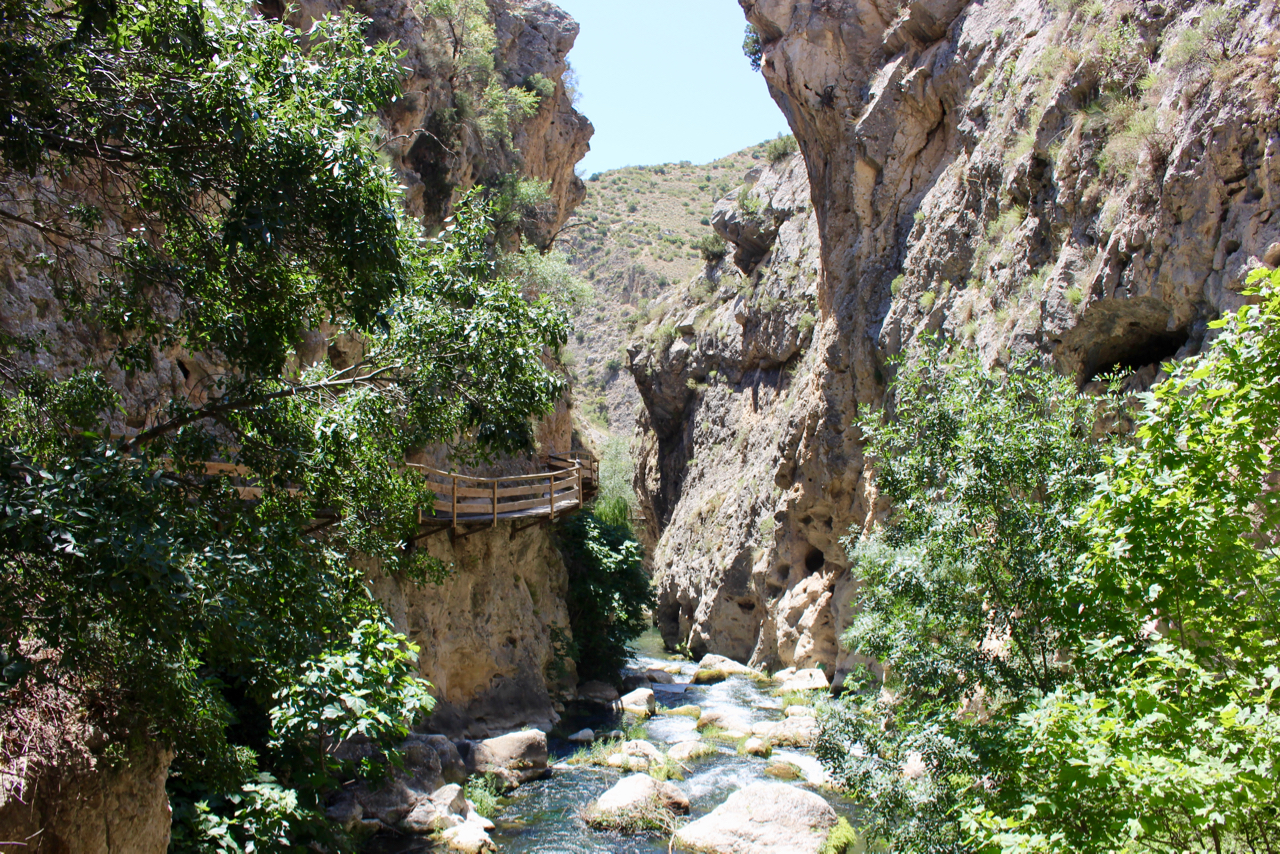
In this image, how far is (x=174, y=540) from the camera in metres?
4.05

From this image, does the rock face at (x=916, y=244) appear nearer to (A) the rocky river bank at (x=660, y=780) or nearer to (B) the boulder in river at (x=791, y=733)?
(B) the boulder in river at (x=791, y=733)

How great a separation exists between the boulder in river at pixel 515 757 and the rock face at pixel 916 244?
8686 mm

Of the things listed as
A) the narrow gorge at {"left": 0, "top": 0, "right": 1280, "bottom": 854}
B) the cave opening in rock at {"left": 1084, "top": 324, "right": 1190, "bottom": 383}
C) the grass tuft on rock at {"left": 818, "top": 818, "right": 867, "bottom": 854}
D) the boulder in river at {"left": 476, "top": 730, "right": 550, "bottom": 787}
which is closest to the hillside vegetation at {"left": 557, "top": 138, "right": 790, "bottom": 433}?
the narrow gorge at {"left": 0, "top": 0, "right": 1280, "bottom": 854}

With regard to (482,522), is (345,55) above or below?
above

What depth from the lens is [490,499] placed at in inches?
699

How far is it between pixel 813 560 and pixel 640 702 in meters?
7.21

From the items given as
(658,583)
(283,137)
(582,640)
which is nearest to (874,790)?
(283,137)

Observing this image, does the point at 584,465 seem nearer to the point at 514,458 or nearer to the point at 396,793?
the point at 514,458

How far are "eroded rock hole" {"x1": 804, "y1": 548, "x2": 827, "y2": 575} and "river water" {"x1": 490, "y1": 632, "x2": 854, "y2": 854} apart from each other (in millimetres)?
4306

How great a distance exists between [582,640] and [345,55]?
55.3 feet

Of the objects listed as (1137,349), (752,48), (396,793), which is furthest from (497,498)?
(752,48)

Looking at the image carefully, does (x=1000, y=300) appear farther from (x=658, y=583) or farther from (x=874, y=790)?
(x=658, y=583)

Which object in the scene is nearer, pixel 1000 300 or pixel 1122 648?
pixel 1122 648

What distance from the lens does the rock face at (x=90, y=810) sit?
4305 mm
